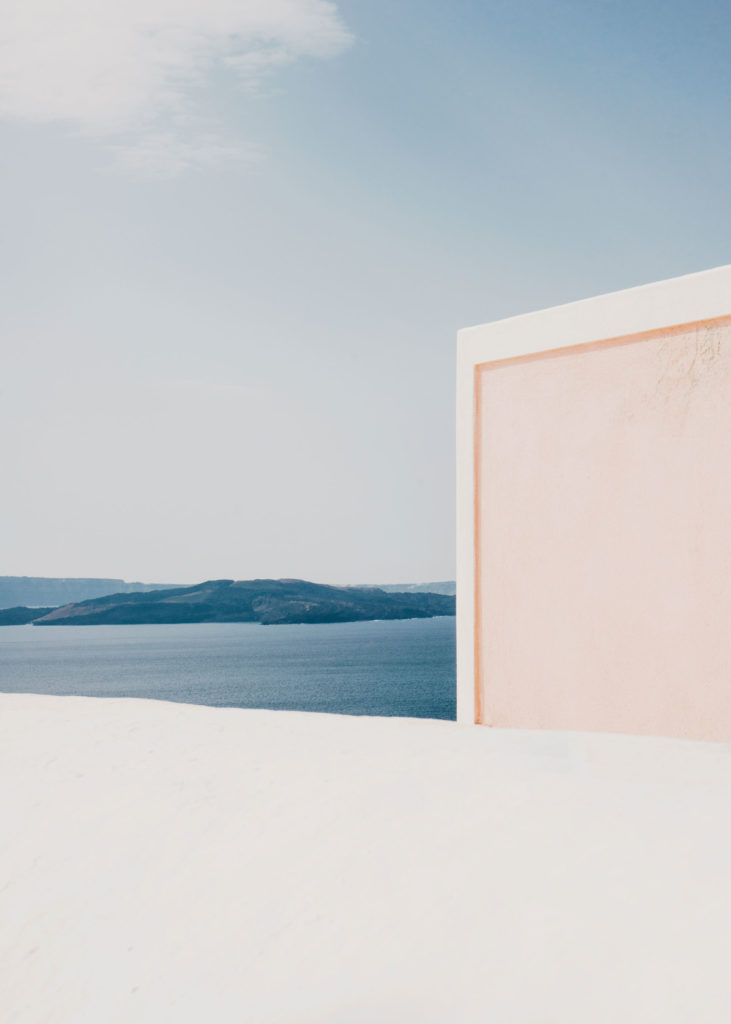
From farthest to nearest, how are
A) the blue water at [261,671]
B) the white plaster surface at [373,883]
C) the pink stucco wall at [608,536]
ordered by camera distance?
1. the blue water at [261,671]
2. the pink stucco wall at [608,536]
3. the white plaster surface at [373,883]

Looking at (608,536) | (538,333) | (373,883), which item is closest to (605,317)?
(538,333)

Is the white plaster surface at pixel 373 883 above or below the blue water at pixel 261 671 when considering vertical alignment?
above

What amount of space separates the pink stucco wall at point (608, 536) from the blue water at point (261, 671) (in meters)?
42.3

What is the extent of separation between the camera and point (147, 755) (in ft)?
25.1

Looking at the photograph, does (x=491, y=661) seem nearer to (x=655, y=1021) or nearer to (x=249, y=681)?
(x=655, y=1021)

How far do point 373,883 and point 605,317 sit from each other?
5.35 meters

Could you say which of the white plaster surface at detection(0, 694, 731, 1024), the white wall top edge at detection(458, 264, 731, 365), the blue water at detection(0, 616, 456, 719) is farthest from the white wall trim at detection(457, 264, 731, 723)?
the blue water at detection(0, 616, 456, 719)

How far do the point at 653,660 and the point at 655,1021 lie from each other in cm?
→ 459

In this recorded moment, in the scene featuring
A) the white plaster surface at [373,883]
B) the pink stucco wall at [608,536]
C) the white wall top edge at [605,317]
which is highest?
the white wall top edge at [605,317]

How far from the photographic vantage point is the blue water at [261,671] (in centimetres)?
7994

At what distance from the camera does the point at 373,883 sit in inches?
205

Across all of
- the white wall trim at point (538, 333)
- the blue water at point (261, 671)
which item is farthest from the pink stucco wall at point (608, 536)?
the blue water at point (261, 671)

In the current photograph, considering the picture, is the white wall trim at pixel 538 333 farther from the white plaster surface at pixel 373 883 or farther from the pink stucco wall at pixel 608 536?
the white plaster surface at pixel 373 883

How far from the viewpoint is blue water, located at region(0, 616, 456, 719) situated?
7994 centimetres
